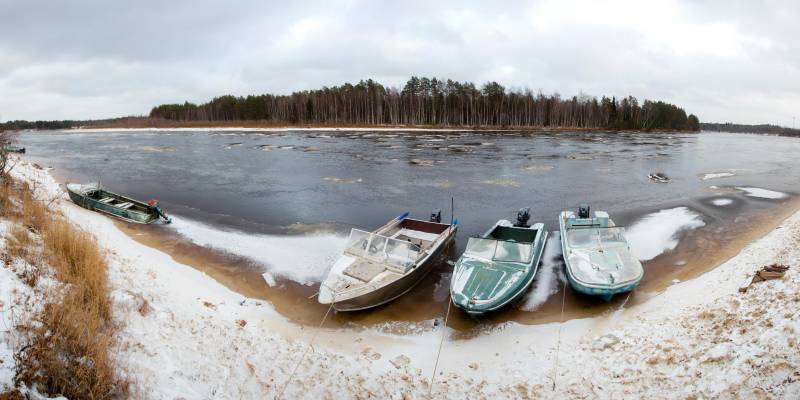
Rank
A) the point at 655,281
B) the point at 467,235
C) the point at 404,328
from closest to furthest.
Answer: the point at 404,328 < the point at 655,281 < the point at 467,235

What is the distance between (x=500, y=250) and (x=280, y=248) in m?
8.43

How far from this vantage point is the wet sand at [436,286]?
420 inches

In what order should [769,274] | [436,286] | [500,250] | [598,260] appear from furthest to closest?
[436,286] → [500,250] → [598,260] → [769,274]

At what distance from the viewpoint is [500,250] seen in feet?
40.8

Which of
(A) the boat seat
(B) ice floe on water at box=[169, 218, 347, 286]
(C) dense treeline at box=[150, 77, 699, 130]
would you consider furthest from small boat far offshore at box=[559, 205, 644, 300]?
(C) dense treeline at box=[150, 77, 699, 130]

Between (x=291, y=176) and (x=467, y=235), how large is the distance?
62.1ft

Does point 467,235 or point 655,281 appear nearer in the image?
point 655,281

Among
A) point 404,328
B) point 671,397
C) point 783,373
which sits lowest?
point 404,328

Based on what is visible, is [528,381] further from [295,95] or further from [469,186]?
[295,95]

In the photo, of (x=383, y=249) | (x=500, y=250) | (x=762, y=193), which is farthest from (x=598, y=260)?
(x=762, y=193)

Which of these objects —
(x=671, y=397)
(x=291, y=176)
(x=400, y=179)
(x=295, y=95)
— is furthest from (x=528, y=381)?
(x=295, y=95)

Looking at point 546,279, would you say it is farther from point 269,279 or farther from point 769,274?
point 269,279

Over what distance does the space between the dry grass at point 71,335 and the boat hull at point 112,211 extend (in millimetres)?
10828

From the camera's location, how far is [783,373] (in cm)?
558
